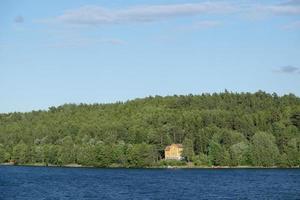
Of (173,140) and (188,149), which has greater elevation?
(173,140)

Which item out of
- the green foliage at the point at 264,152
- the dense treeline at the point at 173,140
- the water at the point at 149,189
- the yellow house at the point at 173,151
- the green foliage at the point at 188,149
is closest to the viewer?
the water at the point at 149,189

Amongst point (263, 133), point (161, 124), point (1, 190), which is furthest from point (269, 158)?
point (1, 190)

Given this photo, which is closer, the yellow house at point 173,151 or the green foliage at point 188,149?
A: the green foliage at point 188,149

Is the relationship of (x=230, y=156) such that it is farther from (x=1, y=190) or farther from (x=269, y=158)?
(x=1, y=190)

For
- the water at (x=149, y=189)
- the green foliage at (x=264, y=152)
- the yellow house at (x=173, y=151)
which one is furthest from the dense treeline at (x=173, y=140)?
the water at (x=149, y=189)

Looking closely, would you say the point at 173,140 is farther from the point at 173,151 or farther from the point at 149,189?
the point at 149,189

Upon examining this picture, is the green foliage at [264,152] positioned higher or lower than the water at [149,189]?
higher

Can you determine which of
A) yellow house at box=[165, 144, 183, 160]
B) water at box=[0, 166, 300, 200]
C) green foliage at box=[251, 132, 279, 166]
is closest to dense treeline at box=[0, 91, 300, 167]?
green foliage at box=[251, 132, 279, 166]

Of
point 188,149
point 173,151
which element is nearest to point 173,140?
point 173,151

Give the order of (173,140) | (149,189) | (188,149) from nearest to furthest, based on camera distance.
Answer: (149,189) → (188,149) → (173,140)

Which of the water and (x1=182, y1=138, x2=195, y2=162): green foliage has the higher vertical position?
(x1=182, y1=138, x2=195, y2=162): green foliage

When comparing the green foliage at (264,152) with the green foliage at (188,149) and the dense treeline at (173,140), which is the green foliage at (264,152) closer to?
the dense treeline at (173,140)

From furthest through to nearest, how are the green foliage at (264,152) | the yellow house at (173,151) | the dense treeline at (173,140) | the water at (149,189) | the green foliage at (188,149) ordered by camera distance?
the yellow house at (173,151) < the green foliage at (188,149) < the dense treeline at (173,140) < the green foliage at (264,152) < the water at (149,189)

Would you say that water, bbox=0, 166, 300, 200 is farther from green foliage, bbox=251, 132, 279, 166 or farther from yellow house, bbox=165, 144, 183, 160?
yellow house, bbox=165, 144, 183, 160
